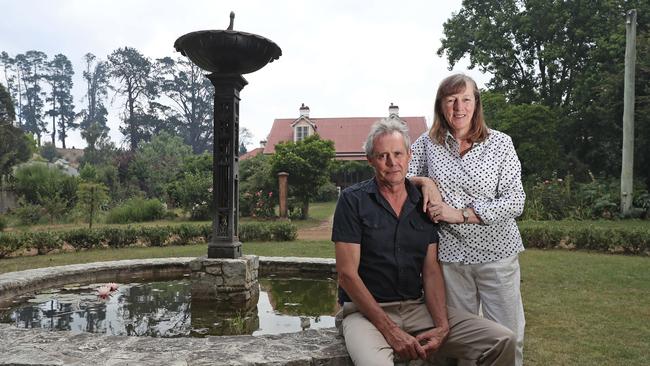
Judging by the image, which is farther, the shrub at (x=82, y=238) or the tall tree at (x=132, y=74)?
the tall tree at (x=132, y=74)

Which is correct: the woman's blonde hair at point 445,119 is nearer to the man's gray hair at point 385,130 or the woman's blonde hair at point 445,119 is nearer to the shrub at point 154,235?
the man's gray hair at point 385,130

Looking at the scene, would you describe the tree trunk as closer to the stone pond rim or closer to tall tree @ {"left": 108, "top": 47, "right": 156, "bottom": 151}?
the stone pond rim

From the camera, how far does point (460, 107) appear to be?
2.47 metres

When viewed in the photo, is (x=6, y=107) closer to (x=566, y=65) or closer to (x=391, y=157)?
(x=566, y=65)

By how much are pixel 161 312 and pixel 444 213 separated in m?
3.40

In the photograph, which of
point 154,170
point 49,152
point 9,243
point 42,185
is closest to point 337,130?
point 154,170

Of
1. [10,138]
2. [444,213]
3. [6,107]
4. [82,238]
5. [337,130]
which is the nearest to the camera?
[444,213]

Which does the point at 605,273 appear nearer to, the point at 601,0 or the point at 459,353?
the point at 459,353

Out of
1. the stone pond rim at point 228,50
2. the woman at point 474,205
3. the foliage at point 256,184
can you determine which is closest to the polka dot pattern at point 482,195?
the woman at point 474,205

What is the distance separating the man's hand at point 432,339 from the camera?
7.59ft

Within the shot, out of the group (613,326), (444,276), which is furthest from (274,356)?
(613,326)

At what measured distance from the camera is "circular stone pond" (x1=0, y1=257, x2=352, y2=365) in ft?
9.16

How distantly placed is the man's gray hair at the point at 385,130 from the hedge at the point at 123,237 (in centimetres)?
943

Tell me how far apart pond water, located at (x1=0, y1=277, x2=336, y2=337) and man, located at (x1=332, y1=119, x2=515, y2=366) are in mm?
1974
